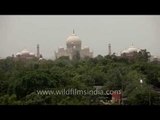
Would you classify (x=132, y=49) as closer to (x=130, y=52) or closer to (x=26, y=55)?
(x=130, y=52)

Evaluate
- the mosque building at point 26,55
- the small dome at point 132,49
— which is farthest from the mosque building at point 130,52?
the mosque building at point 26,55

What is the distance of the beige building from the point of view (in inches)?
210

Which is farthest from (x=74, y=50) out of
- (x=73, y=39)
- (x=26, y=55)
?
(x=26, y=55)

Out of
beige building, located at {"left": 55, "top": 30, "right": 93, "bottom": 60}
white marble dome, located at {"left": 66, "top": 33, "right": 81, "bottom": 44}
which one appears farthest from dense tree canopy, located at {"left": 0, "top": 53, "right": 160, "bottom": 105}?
white marble dome, located at {"left": 66, "top": 33, "right": 81, "bottom": 44}

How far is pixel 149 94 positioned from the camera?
5.25 metres

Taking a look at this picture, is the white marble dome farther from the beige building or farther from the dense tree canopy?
the dense tree canopy

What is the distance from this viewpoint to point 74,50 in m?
5.62

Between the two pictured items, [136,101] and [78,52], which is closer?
[136,101]
